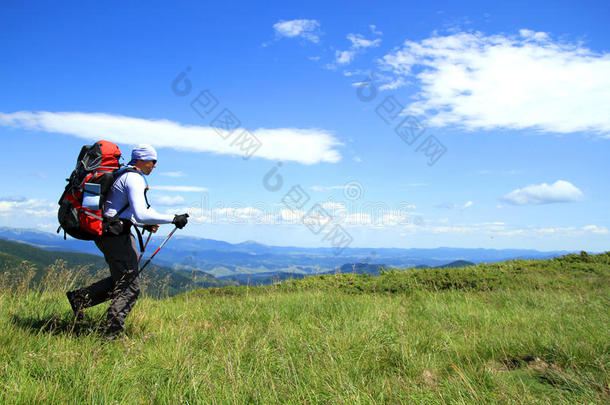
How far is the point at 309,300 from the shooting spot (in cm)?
670

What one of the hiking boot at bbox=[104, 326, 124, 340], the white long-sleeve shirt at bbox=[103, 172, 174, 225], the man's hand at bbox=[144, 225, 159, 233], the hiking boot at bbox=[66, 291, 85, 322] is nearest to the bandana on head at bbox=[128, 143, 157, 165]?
the white long-sleeve shirt at bbox=[103, 172, 174, 225]

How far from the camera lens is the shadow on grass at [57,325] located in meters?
4.35

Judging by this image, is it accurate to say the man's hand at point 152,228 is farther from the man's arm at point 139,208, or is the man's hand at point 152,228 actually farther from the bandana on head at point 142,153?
the bandana on head at point 142,153

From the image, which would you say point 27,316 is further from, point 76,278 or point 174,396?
point 174,396

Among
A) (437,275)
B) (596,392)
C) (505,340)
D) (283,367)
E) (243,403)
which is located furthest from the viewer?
(437,275)

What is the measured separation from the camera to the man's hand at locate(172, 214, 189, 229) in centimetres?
434

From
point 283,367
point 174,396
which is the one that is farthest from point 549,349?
point 174,396

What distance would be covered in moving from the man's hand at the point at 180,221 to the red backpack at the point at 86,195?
822 mm

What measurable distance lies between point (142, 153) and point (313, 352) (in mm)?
3153

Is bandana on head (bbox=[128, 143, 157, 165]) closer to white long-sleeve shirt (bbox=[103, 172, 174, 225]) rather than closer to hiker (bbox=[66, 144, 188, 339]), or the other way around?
hiker (bbox=[66, 144, 188, 339])

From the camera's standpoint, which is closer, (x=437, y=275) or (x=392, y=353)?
(x=392, y=353)

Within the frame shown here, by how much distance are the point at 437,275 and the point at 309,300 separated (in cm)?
469

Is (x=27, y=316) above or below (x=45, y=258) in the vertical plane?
above

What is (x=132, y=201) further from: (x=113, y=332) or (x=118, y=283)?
(x=113, y=332)
